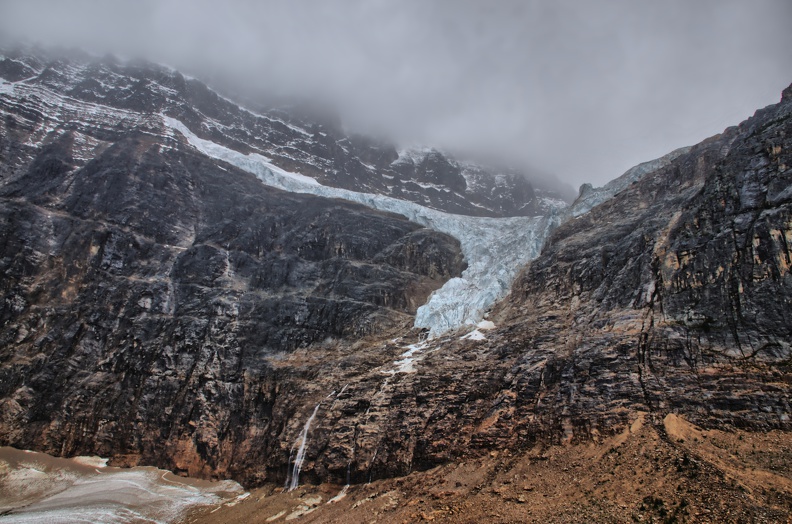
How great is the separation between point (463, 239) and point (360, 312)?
77.1 ft

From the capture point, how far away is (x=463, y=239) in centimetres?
6550

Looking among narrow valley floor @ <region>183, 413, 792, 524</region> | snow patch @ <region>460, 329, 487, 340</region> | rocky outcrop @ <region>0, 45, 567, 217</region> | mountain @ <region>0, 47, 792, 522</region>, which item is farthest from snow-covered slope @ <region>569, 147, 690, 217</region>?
rocky outcrop @ <region>0, 45, 567, 217</region>

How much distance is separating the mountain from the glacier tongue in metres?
0.36

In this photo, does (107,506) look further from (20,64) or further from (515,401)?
(20,64)

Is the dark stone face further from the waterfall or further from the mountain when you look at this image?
the waterfall

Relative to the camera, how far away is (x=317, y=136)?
101750 mm

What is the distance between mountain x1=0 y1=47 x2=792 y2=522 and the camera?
23094 millimetres

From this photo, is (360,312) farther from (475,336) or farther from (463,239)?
(463,239)

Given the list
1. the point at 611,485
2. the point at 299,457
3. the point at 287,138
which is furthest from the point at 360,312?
the point at 287,138

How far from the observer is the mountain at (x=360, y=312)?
909 inches

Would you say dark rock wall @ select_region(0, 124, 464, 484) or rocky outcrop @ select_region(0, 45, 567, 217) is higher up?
rocky outcrop @ select_region(0, 45, 567, 217)

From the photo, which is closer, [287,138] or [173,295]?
[173,295]

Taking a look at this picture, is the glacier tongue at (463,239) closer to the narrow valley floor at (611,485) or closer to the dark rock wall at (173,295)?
the dark rock wall at (173,295)

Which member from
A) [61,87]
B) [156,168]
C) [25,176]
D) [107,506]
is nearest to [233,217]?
[156,168]
